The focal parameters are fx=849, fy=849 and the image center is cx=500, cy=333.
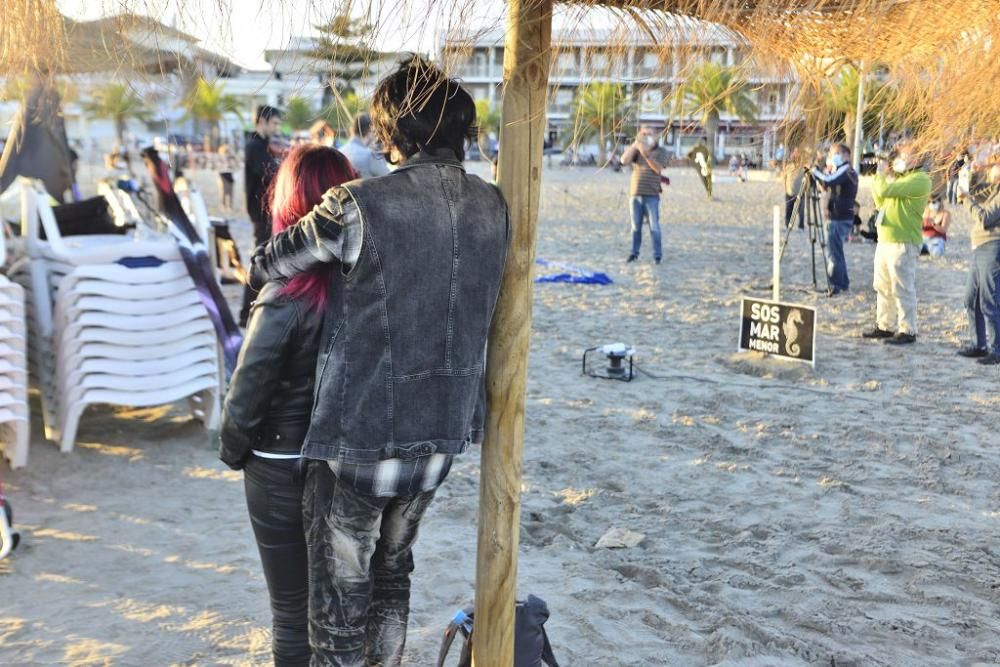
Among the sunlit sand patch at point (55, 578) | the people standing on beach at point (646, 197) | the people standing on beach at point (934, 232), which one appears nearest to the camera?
the sunlit sand patch at point (55, 578)

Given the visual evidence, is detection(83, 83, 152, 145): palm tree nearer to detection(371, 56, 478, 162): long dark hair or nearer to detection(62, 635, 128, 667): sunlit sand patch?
detection(371, 56, 478, 162): long dark hair

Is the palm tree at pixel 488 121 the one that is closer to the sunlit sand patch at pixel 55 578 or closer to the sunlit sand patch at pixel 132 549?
the sunlit sand patch at pixel 132 549

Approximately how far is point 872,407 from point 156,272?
4515 millimetres

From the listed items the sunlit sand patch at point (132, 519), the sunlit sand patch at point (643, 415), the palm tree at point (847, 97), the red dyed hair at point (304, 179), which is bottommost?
the sunlit sand patch at point (132, 519)

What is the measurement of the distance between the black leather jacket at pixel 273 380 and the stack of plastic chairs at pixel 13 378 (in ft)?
8.56

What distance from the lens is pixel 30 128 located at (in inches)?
255

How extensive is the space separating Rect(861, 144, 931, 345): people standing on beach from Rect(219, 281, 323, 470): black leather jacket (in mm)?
6281

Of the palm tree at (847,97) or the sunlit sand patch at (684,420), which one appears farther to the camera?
the sunlit sand patch at (684,420)

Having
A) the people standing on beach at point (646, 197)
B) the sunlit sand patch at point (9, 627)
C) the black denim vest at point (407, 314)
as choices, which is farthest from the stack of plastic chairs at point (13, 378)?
the people standing on beach at point (646, 197)

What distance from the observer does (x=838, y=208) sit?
9.33m

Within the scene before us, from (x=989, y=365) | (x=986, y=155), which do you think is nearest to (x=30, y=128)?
(x=986, y=155)

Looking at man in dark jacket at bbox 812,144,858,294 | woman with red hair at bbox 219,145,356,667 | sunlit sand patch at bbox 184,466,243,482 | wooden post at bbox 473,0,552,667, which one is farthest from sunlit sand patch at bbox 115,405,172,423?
man in dark jacket at bbox 812,144,858,294

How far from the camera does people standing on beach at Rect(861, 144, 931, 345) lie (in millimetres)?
7090

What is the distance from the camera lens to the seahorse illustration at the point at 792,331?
6.35m
